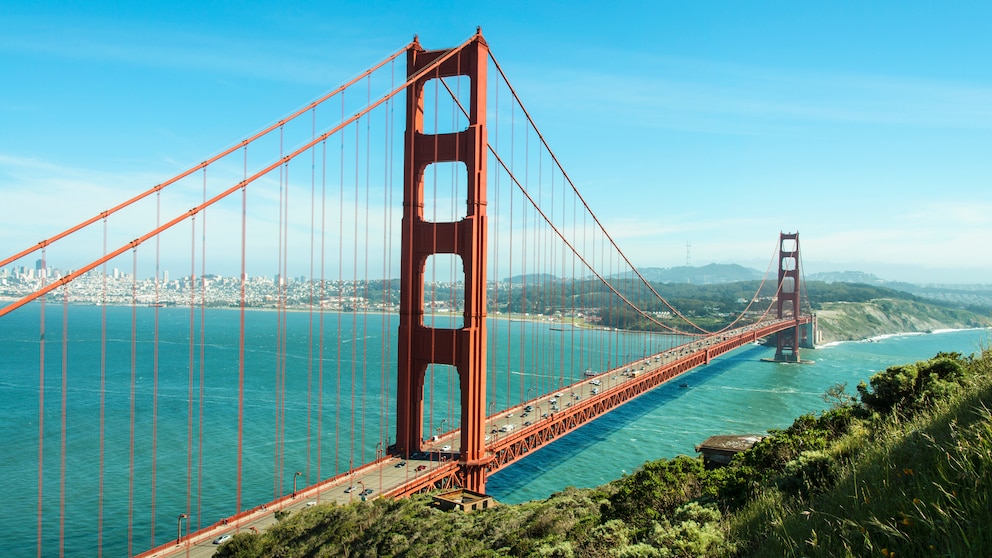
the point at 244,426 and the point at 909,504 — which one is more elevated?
the point at 909,504

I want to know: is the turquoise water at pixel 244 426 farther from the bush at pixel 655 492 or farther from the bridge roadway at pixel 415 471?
the bush at pixel 655 492

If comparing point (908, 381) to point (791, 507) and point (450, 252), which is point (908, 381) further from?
point (450, 252)

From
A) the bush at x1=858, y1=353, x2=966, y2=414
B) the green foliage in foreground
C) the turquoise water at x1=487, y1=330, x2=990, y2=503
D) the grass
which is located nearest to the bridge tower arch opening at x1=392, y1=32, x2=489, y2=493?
the green foliage in foreground

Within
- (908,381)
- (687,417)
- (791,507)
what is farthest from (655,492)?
A: (687,417)

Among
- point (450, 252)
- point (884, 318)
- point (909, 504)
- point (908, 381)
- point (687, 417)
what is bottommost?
point (687, 417)

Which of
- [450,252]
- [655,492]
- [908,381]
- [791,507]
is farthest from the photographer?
[450,252]

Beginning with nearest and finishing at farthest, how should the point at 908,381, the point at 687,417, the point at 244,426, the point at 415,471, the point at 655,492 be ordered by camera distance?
the point at 655,492 < the point at 908,381 < the point at 415,471 < the point at 244,426 < the point at 687,417

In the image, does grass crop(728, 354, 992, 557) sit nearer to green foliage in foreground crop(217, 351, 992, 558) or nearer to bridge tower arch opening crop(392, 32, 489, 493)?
Answer: green foliage in foreground crop(217, 351, 992, 558)
